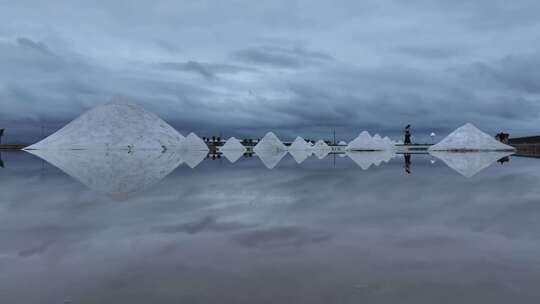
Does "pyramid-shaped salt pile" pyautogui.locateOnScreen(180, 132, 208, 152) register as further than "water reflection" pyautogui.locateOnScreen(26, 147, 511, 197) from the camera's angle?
Yes

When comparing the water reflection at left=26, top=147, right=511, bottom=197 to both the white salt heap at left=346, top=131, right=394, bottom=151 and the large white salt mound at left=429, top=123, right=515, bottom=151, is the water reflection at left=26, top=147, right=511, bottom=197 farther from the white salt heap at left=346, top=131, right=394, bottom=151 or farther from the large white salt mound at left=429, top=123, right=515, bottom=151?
the white salt heap at left=346, top=131, right=394, bottom=151

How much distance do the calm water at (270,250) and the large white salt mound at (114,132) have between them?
98.2 m

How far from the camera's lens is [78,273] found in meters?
5.02

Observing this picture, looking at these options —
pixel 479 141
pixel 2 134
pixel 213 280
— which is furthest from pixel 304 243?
pixel 2 134

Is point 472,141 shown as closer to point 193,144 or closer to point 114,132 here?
point 193,144

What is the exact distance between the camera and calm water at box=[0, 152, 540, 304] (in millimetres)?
4348

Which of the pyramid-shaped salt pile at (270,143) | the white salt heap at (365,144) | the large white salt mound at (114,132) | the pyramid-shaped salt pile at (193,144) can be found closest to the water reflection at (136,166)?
the white salt heap at (365,144)

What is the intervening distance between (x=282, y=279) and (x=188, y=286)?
1013 millimetres

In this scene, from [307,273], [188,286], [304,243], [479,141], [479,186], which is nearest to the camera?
[188,286]

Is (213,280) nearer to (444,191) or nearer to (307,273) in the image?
(307,273)

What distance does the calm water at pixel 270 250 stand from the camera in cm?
435

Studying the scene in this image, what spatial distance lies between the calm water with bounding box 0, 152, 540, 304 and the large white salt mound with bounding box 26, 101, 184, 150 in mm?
98214

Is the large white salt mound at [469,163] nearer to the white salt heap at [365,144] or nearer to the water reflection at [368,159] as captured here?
the water reflection at [368,159]

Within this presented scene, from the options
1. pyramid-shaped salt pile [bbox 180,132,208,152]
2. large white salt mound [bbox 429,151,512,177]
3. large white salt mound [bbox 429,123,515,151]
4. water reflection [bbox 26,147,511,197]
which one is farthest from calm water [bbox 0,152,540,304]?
pyramid-shaped salt pile [bbox 180,132,208,152]
